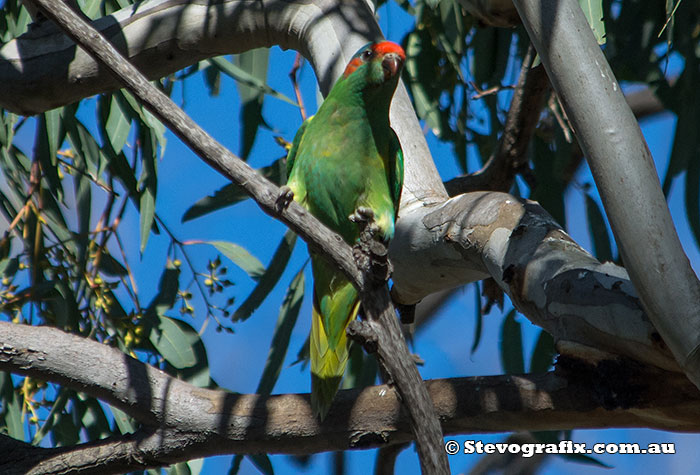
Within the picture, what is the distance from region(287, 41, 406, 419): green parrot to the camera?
5.65 ft

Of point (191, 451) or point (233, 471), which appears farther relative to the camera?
point (233, 471)

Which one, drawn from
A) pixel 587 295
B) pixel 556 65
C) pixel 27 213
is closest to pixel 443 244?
pixel 587 295

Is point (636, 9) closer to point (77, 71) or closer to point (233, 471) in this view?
point (77, 71)

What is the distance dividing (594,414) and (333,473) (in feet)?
4.93

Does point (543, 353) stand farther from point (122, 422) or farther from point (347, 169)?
point (122, 422)

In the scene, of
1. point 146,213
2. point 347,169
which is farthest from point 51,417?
point 347,169

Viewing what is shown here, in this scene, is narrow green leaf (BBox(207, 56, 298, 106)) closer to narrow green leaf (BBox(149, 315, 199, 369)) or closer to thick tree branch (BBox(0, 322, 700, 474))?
narrow green leaf (BBox(149, 315, 199, 369))

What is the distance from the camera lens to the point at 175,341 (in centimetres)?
200

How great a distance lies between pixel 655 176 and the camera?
1.03 m

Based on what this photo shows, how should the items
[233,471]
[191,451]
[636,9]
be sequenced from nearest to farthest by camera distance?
[191,451] → [233,471] → [636,9]

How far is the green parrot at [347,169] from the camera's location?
1.72m

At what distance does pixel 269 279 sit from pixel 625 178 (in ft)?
4.32

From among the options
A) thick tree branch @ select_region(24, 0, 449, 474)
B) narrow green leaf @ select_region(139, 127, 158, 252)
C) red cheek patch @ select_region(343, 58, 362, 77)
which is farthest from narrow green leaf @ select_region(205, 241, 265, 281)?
thick tree branch @ select_region(24, 0, 449, 474)

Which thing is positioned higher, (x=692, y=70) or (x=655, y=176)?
(x=692, y=70)
